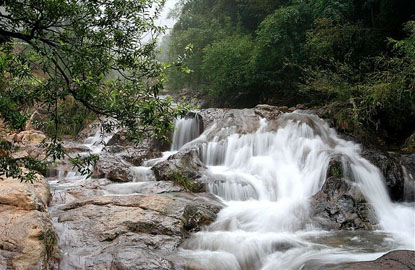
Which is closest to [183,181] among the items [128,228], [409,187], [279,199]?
[279,199]

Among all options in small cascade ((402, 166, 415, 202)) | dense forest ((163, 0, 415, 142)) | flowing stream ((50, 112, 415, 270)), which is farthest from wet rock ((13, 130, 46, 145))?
small cascade ((402, 166, 415, 202))

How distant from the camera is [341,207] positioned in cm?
778

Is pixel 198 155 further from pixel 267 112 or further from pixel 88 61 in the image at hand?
pixel 88 61

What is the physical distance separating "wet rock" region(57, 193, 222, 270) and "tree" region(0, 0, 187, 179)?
5.50 ft

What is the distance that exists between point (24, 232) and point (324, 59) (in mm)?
12401

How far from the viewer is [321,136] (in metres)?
12.0

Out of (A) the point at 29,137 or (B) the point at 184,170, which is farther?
(A) the point at 29,137

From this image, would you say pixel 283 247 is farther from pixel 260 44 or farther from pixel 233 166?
pixel 260 44

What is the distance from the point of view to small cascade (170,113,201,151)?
49.6 feet

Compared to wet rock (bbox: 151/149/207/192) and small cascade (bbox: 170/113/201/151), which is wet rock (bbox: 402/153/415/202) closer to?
wet rock (bbox: 151/149/207/192)

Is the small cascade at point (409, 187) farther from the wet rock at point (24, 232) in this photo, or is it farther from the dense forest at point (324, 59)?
the wet rock at point (24, 232)

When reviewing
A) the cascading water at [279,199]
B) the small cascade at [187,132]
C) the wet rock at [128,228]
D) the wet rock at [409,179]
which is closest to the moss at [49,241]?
the wet rock at [128,228]

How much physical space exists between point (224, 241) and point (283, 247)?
1132mm

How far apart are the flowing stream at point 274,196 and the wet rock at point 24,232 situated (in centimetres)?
46
